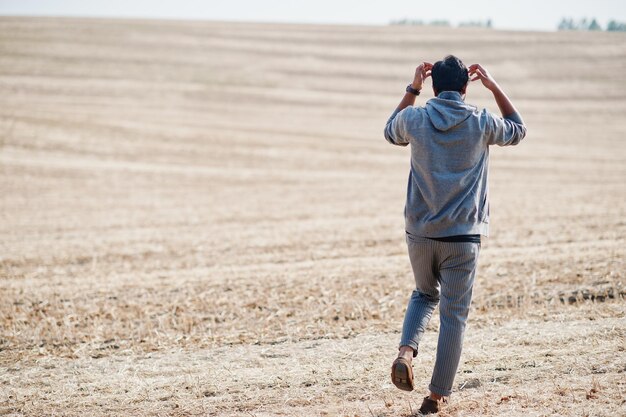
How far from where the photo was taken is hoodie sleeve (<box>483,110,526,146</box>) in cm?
397

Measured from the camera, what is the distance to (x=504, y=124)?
4043 millimetres

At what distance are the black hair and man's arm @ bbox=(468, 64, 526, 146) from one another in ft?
0.62

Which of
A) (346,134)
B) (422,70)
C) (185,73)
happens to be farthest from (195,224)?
(185,73)

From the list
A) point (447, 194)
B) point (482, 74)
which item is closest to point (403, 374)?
point (447, 194)

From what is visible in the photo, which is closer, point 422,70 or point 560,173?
point 422,70

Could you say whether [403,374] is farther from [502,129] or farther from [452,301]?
[502,129]

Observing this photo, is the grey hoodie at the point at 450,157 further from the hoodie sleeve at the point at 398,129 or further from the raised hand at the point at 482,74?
the raised hand at the point at 482,74

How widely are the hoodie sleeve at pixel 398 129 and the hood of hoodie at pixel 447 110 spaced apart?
168mm

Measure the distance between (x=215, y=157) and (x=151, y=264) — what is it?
47.9ft

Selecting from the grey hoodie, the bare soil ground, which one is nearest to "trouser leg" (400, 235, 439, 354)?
the grey hoodie

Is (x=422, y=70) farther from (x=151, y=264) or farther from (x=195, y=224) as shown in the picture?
(x=195, y=224)

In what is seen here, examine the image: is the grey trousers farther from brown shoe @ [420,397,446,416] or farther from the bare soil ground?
the bare soil ground

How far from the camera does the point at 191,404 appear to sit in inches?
187

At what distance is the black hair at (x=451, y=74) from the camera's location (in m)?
4.00
